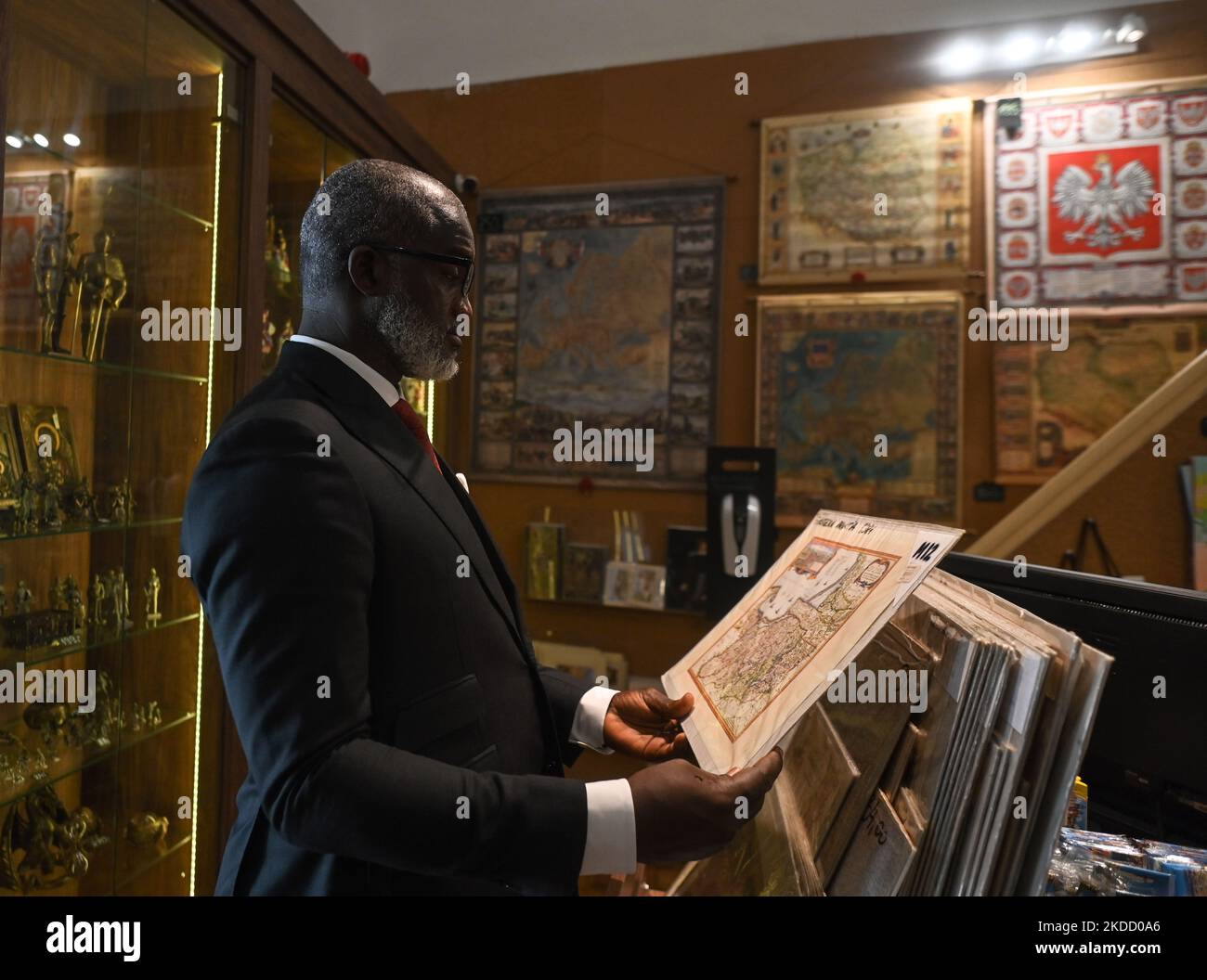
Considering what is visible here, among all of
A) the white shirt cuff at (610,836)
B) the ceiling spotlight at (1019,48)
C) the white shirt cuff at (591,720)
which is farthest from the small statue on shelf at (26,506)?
the ceiling spotlight at (1019,48)

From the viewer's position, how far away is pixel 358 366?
1.18 metres

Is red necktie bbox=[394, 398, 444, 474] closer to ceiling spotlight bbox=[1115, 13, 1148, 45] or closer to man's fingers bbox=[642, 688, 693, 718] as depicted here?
man's fingers bbox=[642, 688, 693, 718]

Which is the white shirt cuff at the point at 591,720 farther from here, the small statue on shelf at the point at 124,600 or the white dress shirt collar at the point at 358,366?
the small statue on shelf at the point at 124,600

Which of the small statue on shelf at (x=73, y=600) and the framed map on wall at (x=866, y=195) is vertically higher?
the framed map on wall at (x=866, y=195)

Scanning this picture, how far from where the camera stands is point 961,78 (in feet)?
11.5

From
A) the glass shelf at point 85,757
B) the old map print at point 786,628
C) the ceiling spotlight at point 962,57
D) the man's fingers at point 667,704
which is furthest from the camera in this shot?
the ceiling spotlight at point 962,57

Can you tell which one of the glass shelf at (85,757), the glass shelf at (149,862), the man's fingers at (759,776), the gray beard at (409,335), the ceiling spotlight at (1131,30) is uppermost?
the ceiling spotlight at (1131,30)

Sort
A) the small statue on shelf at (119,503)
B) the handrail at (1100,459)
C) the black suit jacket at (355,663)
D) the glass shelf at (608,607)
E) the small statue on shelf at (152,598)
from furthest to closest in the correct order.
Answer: the glass shelf at (608,607) < the handrail at (1100,459) < the small statue on shelf at (152,598) < the small statue on shelf at (119,503) < the black suit jacket at (355,663)

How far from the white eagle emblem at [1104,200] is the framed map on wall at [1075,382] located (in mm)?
382

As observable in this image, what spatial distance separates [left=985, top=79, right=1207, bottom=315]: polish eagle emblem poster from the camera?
325 centimetres

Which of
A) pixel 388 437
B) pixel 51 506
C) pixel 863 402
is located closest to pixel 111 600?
pixel 51 506

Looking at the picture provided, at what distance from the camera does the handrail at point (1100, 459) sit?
275 centimetres

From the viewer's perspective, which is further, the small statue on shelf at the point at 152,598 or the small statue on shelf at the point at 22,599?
the small statue on shelf at the point at 152,598
